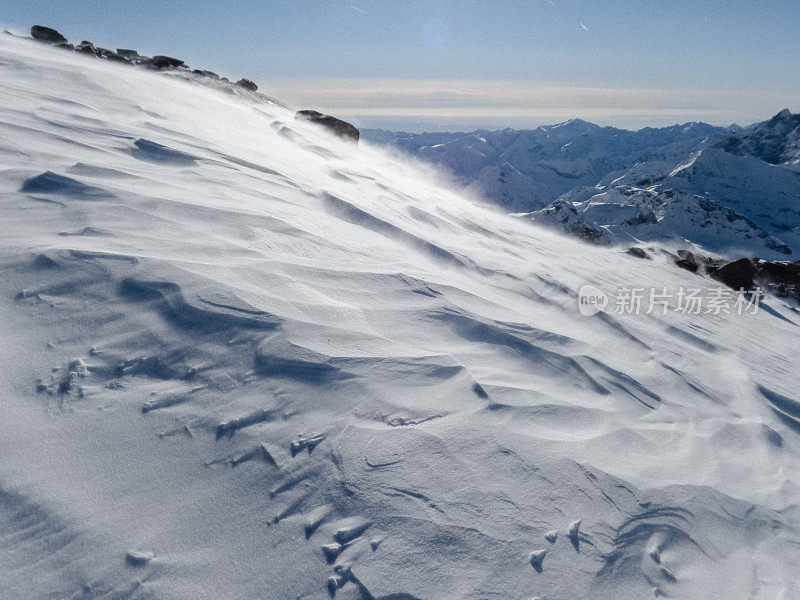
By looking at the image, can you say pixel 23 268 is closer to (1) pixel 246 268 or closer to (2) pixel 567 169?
(1) pixel 246 268

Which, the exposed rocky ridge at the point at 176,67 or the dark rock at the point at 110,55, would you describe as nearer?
the exposed rocky ridge at the point at 176,67

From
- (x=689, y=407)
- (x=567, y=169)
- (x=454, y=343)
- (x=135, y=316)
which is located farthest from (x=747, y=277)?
(x=567, y=169)

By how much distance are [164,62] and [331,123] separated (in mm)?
7383

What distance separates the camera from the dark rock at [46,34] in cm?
1402

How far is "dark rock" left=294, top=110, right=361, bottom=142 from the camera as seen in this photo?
1291 cm

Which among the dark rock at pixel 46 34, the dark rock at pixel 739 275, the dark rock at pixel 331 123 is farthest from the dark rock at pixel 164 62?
the dark rock at pixel 739 275

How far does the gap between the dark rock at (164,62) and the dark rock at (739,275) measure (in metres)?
18.3

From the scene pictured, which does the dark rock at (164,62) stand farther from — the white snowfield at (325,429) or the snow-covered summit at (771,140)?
the snow-covered summit at (771,140)

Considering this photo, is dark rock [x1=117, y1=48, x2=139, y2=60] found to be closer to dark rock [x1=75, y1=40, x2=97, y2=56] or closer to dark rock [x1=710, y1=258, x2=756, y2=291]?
dark rock [x1=75, y1=40, x2=97, y2=56]

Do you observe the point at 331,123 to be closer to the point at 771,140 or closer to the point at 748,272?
the point at 748,272

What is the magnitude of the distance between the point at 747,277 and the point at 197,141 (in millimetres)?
11287

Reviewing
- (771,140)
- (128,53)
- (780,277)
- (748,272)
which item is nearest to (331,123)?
(128,53)

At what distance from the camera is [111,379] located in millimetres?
1525

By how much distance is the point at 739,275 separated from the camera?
30.9ft
